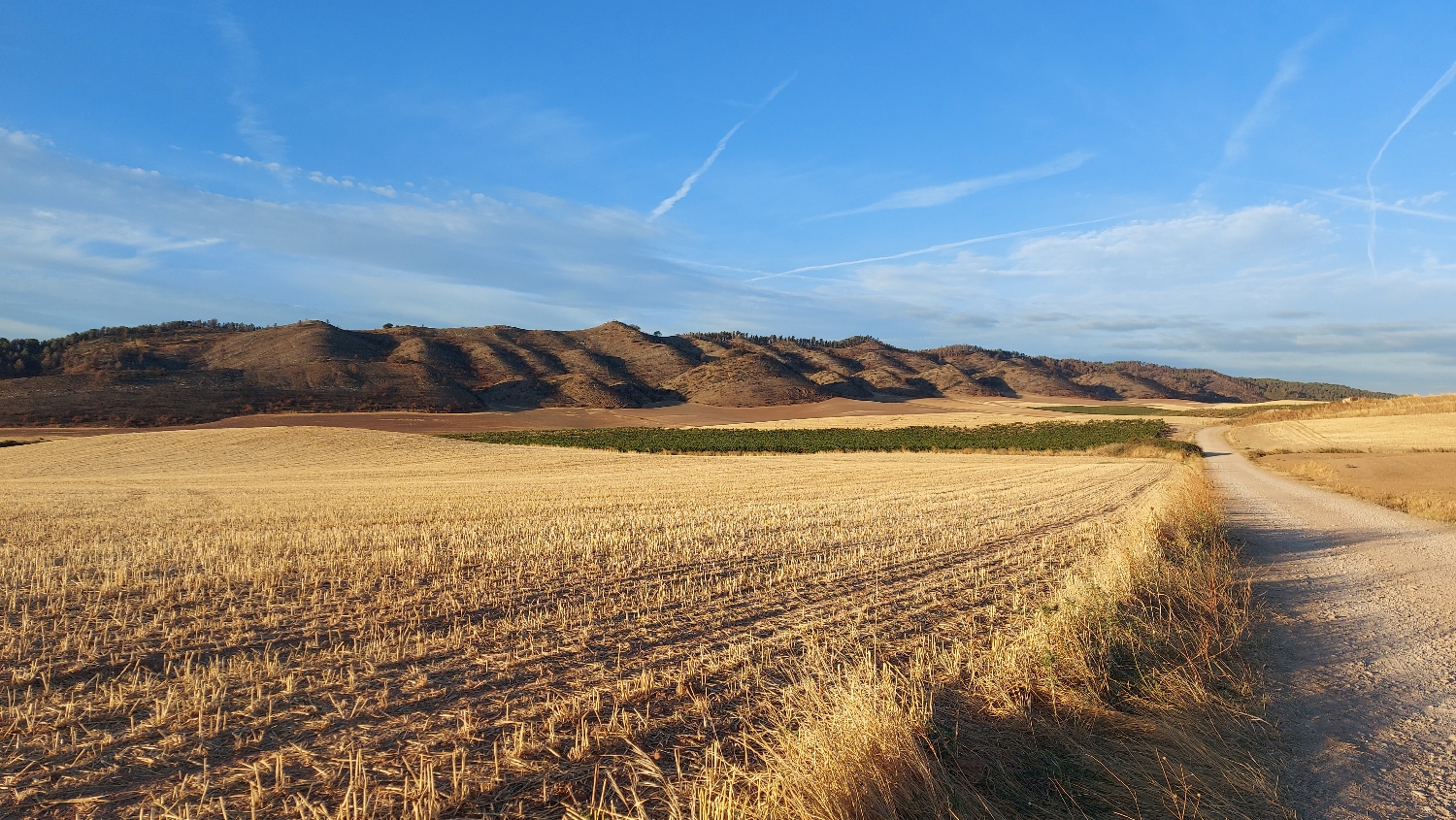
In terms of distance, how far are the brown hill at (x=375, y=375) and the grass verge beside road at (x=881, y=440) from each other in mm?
38661

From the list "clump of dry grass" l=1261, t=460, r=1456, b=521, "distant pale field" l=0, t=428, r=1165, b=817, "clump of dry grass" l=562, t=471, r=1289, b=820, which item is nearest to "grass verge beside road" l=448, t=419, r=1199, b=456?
"clump of dry grass" l=1261, t=460, r=1456, b=521

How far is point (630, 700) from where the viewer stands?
6.36 m

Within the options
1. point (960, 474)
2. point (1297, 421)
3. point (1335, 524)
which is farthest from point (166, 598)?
point (1297, 421)

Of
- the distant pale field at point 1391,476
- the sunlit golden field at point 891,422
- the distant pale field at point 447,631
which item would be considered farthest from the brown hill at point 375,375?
the distant pale field at point 1391,476

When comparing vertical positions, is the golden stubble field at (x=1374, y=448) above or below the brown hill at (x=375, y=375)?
below

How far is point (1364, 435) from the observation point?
60375mm

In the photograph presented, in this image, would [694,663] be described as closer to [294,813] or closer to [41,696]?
[294,813]

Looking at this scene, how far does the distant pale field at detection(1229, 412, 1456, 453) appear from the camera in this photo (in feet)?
177

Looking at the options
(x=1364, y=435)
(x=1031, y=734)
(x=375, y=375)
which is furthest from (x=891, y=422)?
(x=1031, y=734)

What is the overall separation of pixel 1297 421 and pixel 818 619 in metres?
90.8

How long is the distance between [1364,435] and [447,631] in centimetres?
7394

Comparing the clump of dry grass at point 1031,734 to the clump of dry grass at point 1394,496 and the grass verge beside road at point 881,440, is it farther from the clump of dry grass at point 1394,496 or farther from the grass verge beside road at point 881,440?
the grass verge beside road at point 881,440

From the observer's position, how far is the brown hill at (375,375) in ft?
290

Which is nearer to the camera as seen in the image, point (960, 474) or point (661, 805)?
point (661, 805)
